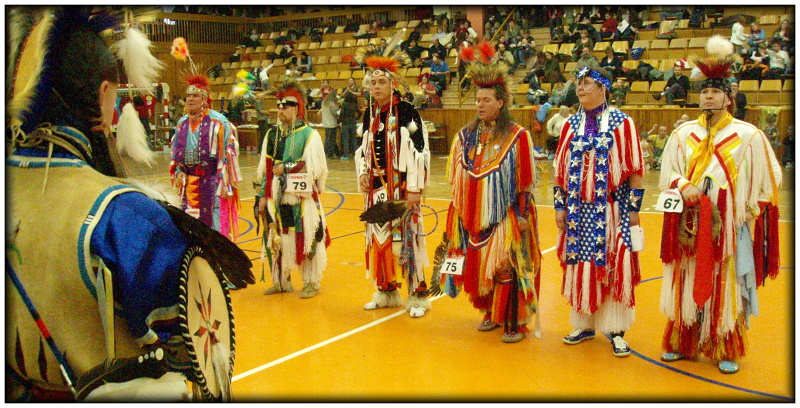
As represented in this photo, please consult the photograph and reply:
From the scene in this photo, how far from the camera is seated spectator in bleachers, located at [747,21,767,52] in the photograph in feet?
44.9

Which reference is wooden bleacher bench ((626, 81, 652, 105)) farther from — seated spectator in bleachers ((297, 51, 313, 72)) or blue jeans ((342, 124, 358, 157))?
seated spectator in bleachers ((297, 51, 313, 72))

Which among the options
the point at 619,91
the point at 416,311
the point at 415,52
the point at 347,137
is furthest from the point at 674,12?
the point at 416,311

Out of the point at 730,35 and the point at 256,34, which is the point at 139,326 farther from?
the point at 256,34

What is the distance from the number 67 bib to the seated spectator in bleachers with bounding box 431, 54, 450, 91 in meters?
11.8

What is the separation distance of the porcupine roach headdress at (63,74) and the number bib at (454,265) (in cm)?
310

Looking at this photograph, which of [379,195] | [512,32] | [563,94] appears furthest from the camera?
[512,32]

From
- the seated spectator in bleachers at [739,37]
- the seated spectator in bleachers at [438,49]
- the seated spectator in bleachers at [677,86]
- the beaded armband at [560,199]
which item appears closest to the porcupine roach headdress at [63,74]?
the beaded armband at [560,199]

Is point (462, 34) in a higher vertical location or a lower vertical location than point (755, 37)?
higher

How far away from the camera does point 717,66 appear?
3.74 meters

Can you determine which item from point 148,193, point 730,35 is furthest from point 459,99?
point 148,193

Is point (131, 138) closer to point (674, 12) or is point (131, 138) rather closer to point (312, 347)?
point (312, 347)

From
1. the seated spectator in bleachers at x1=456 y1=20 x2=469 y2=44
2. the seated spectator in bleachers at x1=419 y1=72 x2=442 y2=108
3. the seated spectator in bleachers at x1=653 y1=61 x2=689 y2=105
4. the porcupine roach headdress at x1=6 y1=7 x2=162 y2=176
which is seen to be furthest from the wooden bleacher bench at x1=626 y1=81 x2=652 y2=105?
the porcupine roach headdress at x1=6 y1=7 x2=162 y2=176

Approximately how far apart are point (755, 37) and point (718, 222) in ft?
38.3

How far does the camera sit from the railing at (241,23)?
69.3 ft
